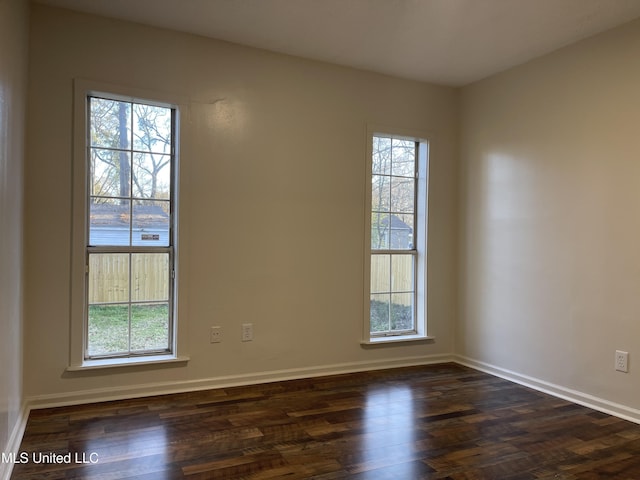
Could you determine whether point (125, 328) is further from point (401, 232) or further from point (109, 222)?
point (401, 232)

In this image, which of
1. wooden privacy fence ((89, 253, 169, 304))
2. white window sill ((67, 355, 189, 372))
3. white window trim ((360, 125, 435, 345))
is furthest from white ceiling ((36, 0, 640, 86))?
white window sill ((67, 355, 189, 372))

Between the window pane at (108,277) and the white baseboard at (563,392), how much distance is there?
2.97m

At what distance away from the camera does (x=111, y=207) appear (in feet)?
10.6

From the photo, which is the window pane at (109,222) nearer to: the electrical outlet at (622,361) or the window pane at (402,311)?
the window pane at (402,311)

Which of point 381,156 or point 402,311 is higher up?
point 381,156

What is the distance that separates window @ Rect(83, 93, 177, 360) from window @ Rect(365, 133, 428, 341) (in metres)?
1.67

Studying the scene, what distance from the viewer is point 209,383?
135 inches

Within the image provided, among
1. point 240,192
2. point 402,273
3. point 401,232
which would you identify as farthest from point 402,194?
point 240,192

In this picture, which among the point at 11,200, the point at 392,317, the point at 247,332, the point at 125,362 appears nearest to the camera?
the point at 11,200

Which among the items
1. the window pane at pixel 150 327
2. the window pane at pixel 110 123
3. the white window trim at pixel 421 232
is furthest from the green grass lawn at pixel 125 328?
the white window trim at pixel 421 232

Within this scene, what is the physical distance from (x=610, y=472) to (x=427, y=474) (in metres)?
0.90

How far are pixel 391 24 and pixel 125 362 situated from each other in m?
2.90

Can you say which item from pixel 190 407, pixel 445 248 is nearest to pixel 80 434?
pixel 190 407

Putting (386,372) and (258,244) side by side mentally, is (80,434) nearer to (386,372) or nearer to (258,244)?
(258,244)
